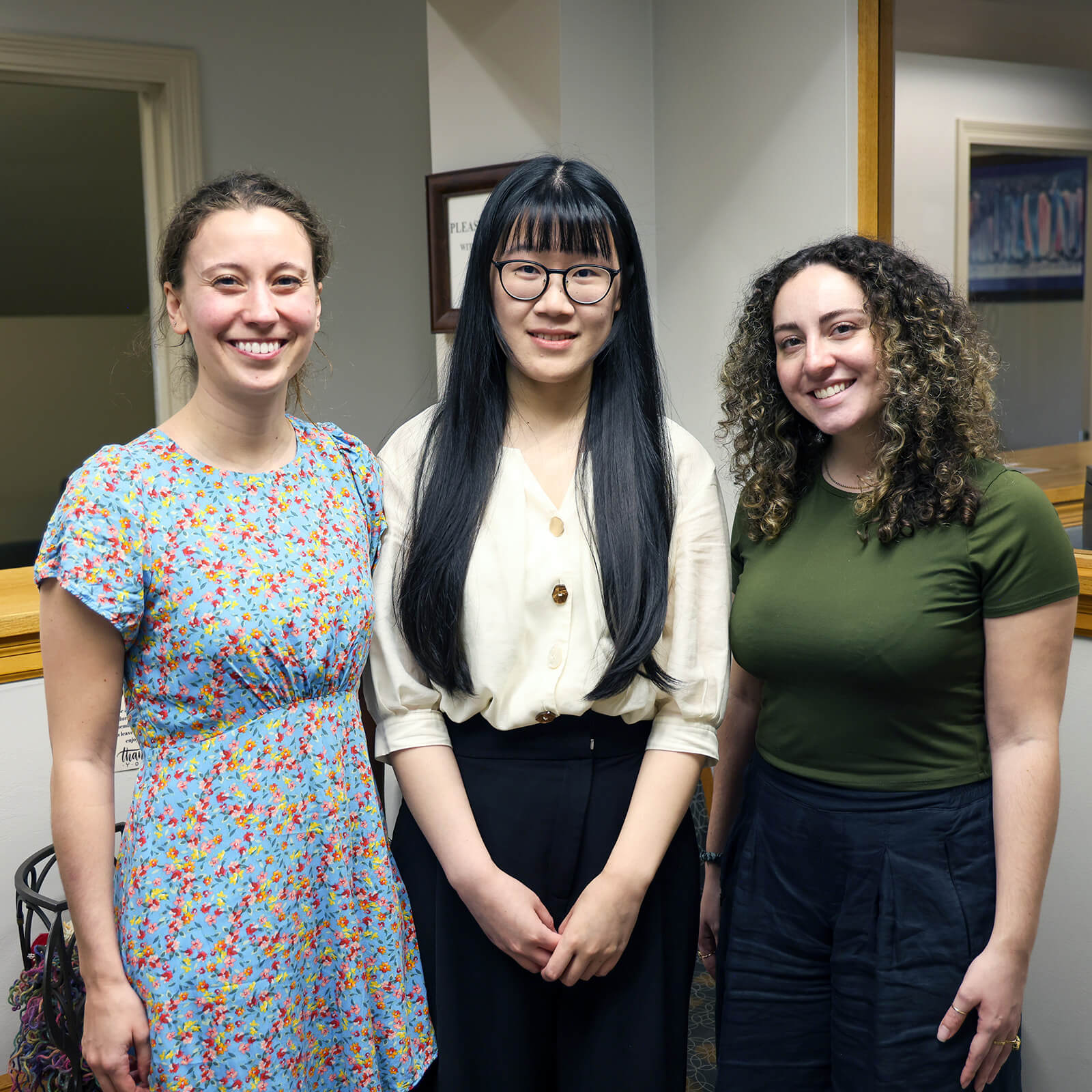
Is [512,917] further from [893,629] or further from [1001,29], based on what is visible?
[1001,29]

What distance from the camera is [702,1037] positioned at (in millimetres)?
2234

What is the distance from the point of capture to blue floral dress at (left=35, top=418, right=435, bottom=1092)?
44.6 inches

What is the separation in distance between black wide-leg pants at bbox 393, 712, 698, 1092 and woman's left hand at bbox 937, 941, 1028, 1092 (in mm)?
331

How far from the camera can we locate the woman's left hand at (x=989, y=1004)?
125 cm

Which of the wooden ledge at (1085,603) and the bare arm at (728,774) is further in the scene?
the wooden ledge at (1085,603)

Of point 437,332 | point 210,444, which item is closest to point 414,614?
point 210,444

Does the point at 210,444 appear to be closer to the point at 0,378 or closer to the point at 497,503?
the point at 497,503

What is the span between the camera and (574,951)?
1.27 metres

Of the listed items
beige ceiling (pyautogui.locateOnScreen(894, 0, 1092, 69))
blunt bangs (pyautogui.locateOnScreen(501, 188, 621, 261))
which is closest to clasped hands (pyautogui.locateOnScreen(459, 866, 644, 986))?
blunt bangs (pyautogui.locateOnScreen(501, 188, 621, 261))

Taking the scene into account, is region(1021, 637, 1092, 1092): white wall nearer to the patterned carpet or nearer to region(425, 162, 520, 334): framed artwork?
the patterned carpet

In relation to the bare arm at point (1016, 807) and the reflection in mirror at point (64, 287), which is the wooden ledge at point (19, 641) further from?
the reflection in mirror at point (64, 287)

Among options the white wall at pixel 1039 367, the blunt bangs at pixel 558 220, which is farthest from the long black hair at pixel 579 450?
the white wall at pixel 1039 367

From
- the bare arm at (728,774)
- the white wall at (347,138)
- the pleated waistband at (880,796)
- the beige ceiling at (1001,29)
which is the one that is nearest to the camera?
the pleated waistband at (880,796)

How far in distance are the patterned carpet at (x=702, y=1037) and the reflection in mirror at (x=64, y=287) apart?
3947 mm
